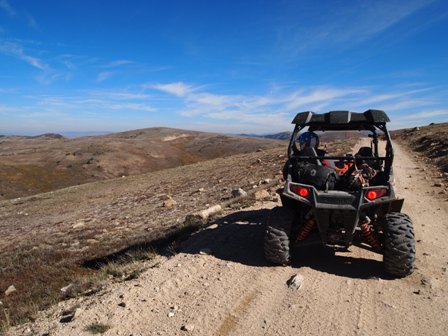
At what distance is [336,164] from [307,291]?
255 cm

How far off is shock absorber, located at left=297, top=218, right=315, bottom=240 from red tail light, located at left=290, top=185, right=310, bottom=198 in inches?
19.4

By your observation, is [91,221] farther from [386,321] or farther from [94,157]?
[94,157]

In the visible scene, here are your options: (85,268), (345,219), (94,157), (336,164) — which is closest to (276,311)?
(345,219)

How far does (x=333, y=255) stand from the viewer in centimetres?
722

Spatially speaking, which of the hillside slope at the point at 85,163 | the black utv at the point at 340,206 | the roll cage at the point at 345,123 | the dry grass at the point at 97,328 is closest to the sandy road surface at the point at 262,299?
the dry grass at the point at 97,328

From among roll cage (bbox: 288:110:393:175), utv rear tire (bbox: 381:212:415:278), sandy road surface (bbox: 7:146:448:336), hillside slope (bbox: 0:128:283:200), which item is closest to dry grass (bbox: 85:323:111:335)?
sandy road surface (bbox: 7:146:448:336)

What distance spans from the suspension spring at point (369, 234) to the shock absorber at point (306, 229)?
0.80 meters

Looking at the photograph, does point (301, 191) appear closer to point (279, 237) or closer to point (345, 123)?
point (279, 237)

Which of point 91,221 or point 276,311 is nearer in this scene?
point 276,311

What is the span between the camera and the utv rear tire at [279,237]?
6371 mm

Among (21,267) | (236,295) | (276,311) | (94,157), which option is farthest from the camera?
(94,157)

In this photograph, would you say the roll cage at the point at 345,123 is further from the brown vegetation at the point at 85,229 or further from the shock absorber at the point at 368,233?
the brown vegetation at the point at 85,229

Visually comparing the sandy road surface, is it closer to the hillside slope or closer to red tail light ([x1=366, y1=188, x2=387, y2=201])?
red tail light ([x1=366, y1=188, x2=387, y2=201])

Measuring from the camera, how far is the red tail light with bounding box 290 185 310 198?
6.11 metres
